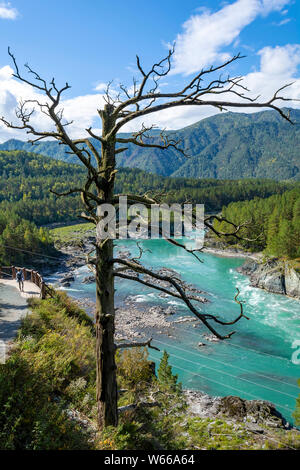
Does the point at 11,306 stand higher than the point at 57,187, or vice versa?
the point at 57,187

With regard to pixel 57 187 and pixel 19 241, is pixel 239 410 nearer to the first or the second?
pixel 19 241

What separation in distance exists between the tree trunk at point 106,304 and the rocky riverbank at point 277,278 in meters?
35.9

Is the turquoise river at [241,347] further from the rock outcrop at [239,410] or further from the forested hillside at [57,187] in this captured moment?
the forested hillside at [57,187]

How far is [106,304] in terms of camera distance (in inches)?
174

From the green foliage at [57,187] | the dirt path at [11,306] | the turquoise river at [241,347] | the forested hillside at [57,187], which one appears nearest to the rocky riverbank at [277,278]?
the turquoise river at [241,347]

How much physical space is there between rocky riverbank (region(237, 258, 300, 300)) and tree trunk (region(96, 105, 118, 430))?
118 ft

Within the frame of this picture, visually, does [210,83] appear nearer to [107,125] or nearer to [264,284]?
[107,125]

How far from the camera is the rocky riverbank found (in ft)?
117

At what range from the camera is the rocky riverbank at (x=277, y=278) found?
117ft

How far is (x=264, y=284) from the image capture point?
37.8m

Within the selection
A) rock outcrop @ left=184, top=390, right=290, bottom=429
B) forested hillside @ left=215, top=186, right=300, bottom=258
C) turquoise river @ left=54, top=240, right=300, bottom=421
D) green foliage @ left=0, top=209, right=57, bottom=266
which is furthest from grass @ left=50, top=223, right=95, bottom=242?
rock outcrop @ left=184, top=390, right=290, bottom=429

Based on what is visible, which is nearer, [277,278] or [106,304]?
[106,304]

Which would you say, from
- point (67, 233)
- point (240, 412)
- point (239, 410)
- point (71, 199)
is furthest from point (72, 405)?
point (71, 199)

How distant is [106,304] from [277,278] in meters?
37.1
